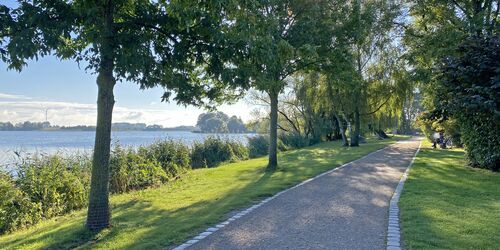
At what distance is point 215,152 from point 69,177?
445 inches

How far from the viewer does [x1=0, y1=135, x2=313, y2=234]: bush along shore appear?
8555mm

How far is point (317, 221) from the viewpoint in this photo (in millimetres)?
6570

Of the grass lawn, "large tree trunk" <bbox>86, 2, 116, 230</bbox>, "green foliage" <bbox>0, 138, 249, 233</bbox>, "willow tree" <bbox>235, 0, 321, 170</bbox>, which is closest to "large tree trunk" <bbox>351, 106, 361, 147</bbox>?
"willow tree" <bbox>235, 0, 321, 170</bbox>

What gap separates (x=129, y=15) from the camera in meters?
6.65

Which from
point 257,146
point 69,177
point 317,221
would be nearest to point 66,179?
point 69,177

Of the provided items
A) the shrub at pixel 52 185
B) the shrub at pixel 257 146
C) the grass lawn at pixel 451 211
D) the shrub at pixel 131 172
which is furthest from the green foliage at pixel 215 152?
the grass lawn at pixel 451 211

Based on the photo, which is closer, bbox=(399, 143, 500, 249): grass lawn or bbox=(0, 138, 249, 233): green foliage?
bbox=(399, 143, 500, 249): grass lawn

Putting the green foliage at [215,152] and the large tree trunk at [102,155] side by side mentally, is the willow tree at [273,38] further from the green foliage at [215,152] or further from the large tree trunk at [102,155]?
the green foliage at [215,152]

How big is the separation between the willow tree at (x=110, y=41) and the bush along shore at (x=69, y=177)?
2.95 metres

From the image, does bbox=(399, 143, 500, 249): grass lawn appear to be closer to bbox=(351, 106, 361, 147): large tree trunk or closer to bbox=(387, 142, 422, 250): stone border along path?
bbox=(387, 142, 422, 250): stone border along path

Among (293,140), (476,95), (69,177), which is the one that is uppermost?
(476,95)

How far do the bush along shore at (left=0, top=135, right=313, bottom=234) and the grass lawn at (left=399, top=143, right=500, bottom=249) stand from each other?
25.7ft

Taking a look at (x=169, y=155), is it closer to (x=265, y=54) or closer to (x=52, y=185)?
(x=52, y=185)

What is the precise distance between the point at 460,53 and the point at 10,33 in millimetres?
14024
